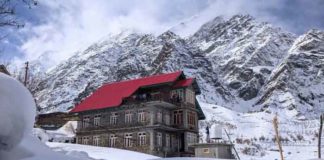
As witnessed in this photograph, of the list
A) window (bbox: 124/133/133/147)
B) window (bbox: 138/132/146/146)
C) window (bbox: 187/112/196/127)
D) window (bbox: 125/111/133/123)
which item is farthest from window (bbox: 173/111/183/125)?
window (bbox: 124/133/133/147)

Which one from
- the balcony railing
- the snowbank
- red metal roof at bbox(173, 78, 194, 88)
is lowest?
the snowbank

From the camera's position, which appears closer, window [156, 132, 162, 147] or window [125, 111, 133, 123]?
window [156, 132, 162, 147]

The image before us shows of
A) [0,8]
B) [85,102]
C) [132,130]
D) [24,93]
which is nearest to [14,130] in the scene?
[24,93]

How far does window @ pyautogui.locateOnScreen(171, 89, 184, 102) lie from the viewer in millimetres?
45094

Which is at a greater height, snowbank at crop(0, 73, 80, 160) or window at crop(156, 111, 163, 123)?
window at crop(156, 111, 163, 123)

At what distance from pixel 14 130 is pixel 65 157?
119 centimetres

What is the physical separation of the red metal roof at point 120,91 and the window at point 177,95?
0.62m

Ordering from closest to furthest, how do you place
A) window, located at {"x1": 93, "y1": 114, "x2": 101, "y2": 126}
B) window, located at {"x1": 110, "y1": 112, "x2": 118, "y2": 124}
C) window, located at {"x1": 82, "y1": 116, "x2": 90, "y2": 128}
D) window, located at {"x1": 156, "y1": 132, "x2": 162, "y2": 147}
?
1. window, located at {"x1": 156, "y1": 132, "x2": 162, "y2": 147}
2. window, located at {"x1": 110, "y1": 112, "x2": 118, "y2": 124}
3. window, located at {"x1": 93, "y1": 114, "x2": 101, "y2": 126}
4. window, located at {"x1": 82, "y1": 116, "x2": 90, "y2": 128}

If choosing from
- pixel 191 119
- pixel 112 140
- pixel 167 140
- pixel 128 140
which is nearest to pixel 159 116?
pixel 167 140

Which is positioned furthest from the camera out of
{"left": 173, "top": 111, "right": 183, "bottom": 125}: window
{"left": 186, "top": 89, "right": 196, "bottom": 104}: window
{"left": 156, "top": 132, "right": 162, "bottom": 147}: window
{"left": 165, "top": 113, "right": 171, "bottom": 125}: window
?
{"left": 186, "top": 89, "right": 196, "bottom": 104}: window

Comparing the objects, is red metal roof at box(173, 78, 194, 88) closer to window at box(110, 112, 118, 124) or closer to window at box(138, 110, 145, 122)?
window at box(138, 110, 145, 122)

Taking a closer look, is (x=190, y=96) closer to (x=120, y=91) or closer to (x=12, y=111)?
(x=120, y=91)

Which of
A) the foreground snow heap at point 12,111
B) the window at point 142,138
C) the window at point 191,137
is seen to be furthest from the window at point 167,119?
the foreground snow heap at point 12,111

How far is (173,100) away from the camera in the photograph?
44.8m
